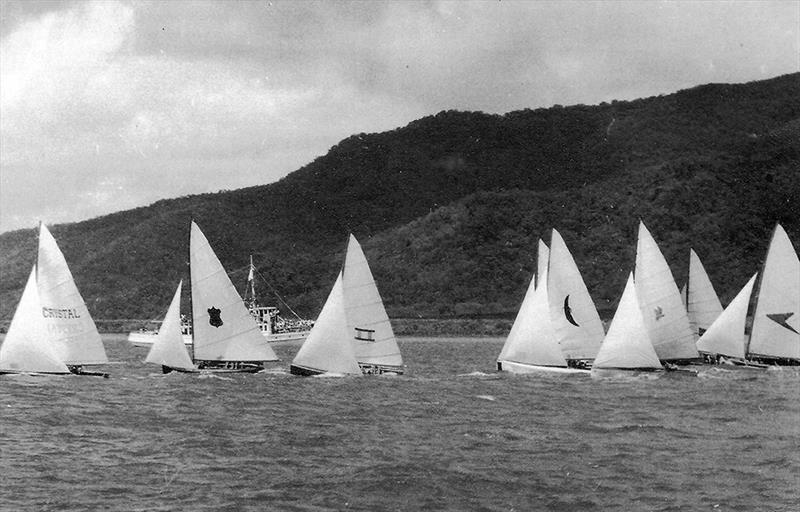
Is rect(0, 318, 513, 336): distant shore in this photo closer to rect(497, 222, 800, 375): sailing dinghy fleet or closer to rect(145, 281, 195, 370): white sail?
rect(497, 222, 800, 375): sailing dinghy fleet

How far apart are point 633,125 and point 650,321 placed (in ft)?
489

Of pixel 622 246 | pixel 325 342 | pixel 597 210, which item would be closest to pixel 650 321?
pixel 325 342

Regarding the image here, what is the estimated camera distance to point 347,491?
70.5ft

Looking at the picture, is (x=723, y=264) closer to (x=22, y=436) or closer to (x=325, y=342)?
(x=325, y=342)

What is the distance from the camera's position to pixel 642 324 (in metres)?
47.4

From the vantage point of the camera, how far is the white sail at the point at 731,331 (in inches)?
2173

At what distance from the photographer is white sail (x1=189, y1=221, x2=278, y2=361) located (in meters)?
Answer: 44.7

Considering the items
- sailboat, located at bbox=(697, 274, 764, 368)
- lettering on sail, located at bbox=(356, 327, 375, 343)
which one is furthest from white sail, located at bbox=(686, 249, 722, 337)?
lettering on sail, located at bbox=(356, 327, 375, 343)

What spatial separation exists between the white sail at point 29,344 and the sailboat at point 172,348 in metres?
5.37

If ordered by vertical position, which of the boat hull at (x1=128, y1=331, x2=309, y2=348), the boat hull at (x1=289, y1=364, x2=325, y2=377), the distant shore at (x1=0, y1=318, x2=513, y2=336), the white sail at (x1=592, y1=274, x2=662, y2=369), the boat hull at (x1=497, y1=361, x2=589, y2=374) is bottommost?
the boat hull at (x1=497, y1=361, x2=589, y2=374)

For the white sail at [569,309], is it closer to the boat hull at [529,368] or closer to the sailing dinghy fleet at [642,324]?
the sailing dinghy fleet at [642,324]

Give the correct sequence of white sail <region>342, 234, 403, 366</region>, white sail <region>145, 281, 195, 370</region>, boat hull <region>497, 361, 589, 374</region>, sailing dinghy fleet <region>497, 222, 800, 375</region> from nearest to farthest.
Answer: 1. white sail <region>145, 281, 195, 370</region>
2. white sail <region>342, 234, 403, 366</region>
3. sailing dinghy fleet <region>497, 222, 800, 375</region>
4. boat hull <region>497, 361, 589, 374</region>

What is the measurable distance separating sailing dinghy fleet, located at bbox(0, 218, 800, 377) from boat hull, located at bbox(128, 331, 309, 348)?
→ 51.7 meters

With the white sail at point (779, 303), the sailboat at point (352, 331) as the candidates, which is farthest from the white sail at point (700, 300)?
the sailboat at point (352, 331)
